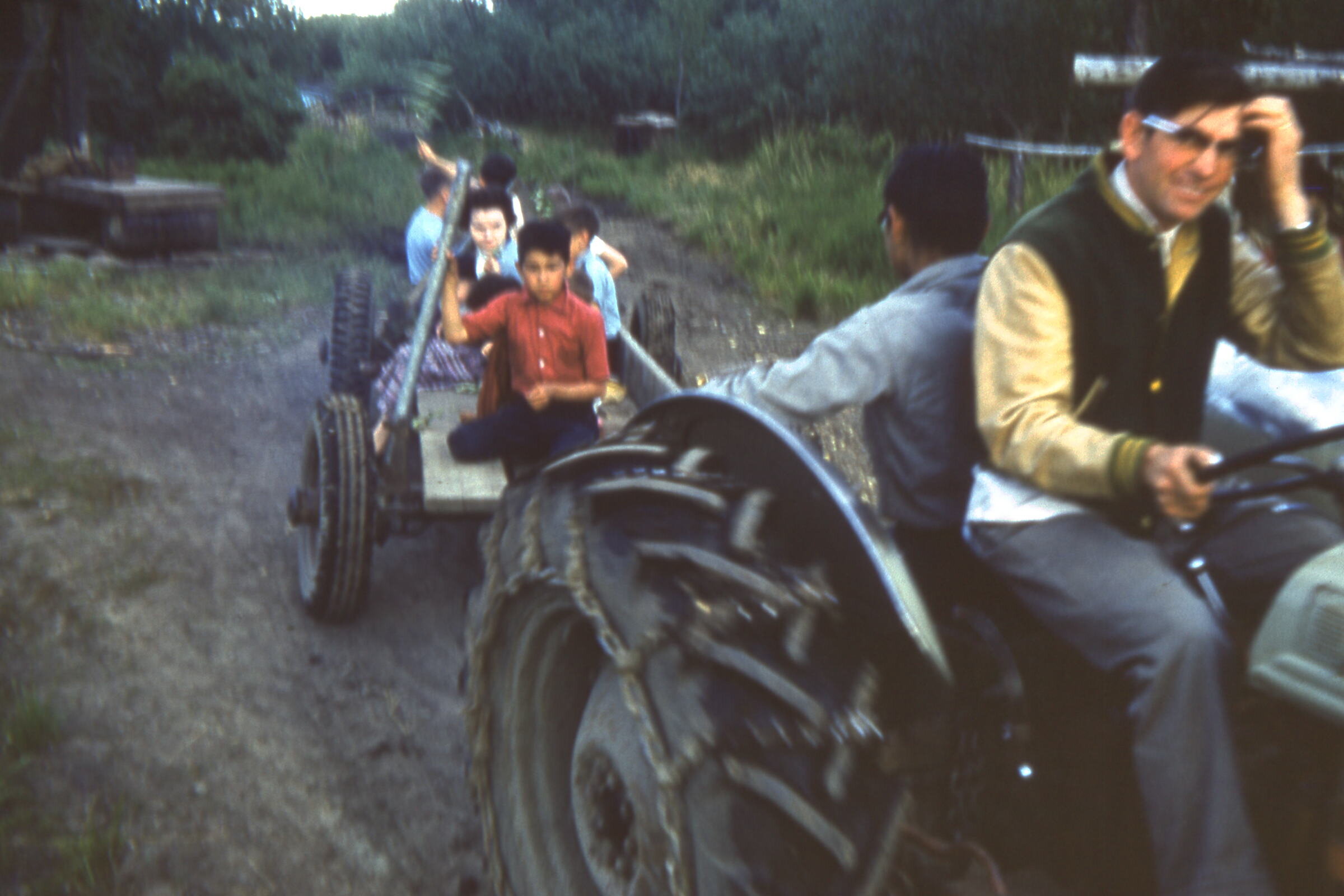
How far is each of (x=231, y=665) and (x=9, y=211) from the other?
410 inches

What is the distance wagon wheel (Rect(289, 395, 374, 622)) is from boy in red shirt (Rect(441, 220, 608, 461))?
1.31ft

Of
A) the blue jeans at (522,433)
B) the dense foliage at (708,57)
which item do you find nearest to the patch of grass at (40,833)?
the blue jeans at (522,433)

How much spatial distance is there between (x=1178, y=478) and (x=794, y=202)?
1162 centimetres

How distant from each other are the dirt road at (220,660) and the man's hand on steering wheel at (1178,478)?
53.5 inches

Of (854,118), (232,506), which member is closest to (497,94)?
(854,118)

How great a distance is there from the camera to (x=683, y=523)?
5.94 ft

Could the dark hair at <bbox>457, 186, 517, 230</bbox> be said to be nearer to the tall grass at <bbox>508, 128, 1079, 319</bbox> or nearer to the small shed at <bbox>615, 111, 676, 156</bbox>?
the tall grass at <bbox>508, 128, 1079, 319</bbox>

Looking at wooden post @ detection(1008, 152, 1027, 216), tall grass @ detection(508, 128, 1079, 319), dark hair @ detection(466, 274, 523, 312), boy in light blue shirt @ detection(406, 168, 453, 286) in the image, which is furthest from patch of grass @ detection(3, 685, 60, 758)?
wooden post @ detection(1008, 152, 1027, 216)

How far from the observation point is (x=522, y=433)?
462 centimetres

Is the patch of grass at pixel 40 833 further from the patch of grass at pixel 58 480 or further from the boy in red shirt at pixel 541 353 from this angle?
the patch of grass at pixel 58 480

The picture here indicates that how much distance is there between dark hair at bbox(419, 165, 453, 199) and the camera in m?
7.23

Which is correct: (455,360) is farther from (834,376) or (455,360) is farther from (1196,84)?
(1196,84)

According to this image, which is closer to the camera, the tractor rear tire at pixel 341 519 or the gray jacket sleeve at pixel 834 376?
the gray jacket sleeve at pixel 834 376

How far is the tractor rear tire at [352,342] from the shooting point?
6.17 meters
